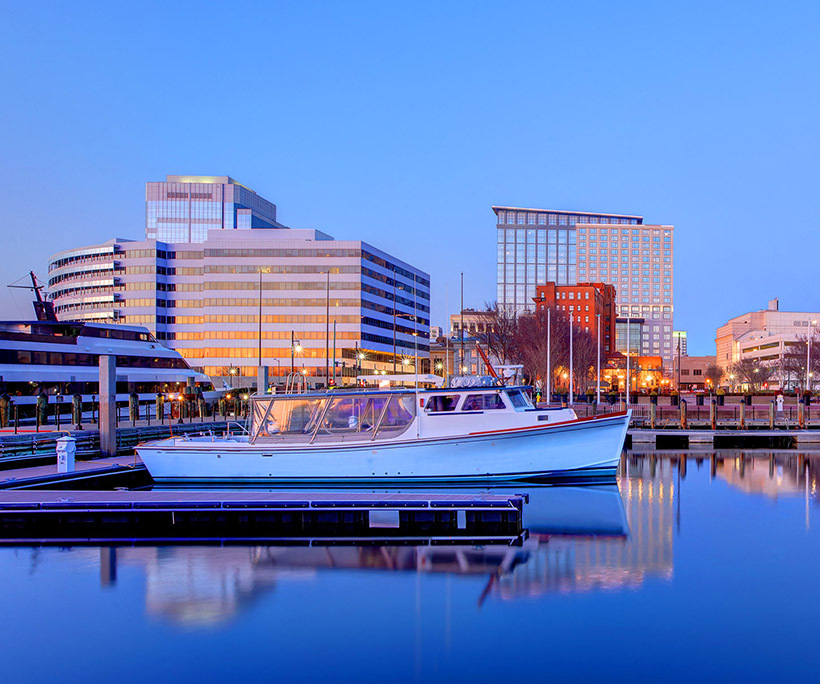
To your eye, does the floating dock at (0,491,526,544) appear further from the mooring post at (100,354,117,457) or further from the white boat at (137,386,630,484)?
the mooring post at (100,354,117,457)

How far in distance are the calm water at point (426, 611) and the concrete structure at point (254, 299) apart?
78.4m

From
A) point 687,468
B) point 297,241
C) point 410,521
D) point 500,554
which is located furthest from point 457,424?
point 297,241

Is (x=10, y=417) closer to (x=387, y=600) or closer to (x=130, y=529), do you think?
(x=130, y=529)

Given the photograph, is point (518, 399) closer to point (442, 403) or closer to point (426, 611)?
point (442, 403)

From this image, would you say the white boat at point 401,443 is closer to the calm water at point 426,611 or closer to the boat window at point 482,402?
the boat window at point 482,402

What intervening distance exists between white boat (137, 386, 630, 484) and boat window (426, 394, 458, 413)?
0.04 m

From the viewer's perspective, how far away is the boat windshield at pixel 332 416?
1050 inches

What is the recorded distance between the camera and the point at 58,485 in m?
23.4

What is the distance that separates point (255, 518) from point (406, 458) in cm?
785

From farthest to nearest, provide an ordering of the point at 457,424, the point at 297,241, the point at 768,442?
the point at 297,241
the point at 768,442
the point at 457,424

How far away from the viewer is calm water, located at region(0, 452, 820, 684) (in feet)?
35.0

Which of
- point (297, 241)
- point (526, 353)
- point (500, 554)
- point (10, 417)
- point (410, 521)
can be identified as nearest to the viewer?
point (500, 554)

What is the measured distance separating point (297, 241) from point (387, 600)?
296 feet

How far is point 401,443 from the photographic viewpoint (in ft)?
84.5
